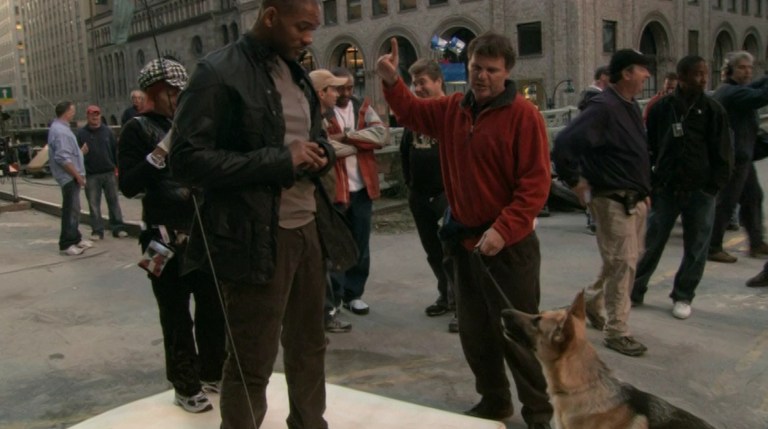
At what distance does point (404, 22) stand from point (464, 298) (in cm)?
3316

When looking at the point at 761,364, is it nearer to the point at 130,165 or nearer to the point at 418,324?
the point at 418,324

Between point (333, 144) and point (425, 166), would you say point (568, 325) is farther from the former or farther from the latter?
point (425, 166)

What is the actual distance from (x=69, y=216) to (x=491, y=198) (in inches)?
289

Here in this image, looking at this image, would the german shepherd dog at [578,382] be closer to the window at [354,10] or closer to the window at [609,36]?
the window at [609,36]

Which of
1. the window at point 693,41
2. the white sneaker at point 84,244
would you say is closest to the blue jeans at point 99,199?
the white sneaker at point 84,244

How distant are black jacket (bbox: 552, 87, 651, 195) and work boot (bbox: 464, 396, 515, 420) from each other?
63.7 inches

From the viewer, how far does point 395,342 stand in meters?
5.17

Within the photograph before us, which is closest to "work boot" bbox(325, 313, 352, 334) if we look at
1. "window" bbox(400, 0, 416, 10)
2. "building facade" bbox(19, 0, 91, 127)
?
"window" bbox(400, 0, 416, 10)

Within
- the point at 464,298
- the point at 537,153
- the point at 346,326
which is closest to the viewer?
the point at 537,153

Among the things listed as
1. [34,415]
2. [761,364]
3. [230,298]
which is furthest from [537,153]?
[34,415]

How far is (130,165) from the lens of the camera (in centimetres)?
356

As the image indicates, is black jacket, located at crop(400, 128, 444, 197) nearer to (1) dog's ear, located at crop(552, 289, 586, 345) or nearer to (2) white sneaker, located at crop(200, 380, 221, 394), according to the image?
(2) white sneaker, located at crop(200, 380, 221, 394)

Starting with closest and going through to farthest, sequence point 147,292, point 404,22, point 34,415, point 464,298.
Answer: point 464,298, point 34,415, point 147,292, point 404,22

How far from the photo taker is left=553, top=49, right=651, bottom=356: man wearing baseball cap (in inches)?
181
